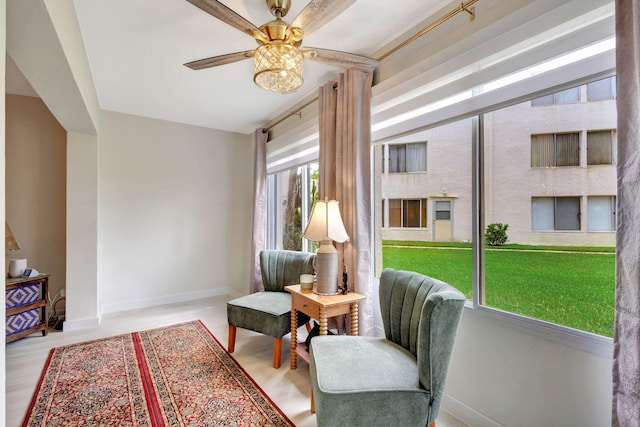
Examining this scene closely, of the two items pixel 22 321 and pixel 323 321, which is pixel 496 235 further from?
pixel 22 321

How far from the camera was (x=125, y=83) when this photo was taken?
2.91 metres

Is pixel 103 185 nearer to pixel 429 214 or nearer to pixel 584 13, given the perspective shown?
pixel 429 214

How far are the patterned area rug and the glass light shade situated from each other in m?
2.02

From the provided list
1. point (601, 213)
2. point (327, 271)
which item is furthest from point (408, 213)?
point (601, 213)

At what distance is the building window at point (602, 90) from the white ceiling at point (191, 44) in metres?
0.93

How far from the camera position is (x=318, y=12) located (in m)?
1.37

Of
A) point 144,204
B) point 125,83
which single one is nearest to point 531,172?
point 125,83

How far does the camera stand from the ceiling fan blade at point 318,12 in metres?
1.30

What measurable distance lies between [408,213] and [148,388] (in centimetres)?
232

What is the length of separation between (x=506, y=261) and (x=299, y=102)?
2.53m

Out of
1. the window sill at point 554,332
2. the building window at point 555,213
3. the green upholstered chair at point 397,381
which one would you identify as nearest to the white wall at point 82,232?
the green upholstered chair at point 397,381

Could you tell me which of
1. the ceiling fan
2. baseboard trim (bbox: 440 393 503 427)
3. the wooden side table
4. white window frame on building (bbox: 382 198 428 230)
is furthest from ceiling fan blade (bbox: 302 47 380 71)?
baseboard trim (bbox: 440 393 503 427)

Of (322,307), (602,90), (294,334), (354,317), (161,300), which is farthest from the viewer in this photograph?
(161,300)

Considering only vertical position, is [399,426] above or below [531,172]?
below
